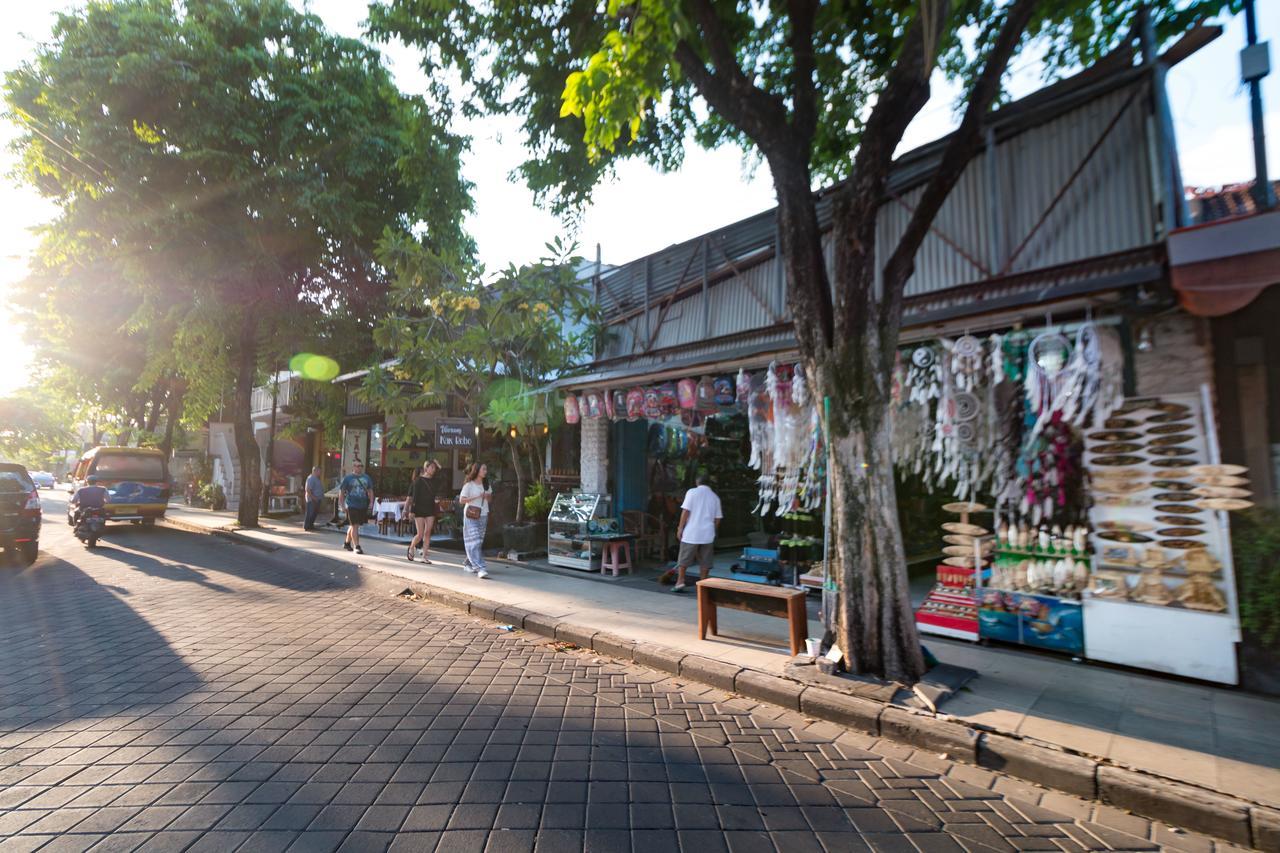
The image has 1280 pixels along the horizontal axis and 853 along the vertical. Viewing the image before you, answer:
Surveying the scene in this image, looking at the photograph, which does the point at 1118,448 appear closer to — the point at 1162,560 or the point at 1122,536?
the point at 1122,536

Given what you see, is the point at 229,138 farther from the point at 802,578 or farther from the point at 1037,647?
the point at 1037,647

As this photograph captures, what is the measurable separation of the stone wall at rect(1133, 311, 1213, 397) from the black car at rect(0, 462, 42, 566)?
16138 millimetres

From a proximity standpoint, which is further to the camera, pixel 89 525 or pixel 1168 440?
pixel 89 525

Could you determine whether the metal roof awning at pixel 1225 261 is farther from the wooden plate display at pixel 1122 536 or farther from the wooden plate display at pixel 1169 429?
the wooden plate display at pixel 1122 536

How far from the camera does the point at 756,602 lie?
611 centimetres

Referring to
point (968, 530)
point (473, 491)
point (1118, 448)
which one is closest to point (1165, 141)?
point (1118, 448)

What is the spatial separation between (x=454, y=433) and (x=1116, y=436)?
11.4 meters

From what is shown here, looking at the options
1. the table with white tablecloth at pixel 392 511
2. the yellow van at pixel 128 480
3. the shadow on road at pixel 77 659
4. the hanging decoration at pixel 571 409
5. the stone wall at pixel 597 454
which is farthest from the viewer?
the table with white tablecloth at pixel 392 511

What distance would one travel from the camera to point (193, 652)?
5809 millimetres

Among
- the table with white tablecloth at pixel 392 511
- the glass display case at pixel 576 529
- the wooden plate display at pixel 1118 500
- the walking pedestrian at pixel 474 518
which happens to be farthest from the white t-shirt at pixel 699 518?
the table with white tablecloth at pixel 392 511

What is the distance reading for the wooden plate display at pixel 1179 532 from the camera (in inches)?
199

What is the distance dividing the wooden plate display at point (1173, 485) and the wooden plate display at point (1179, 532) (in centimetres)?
33

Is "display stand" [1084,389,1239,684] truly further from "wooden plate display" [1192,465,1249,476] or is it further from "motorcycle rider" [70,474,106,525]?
"motorcycle rider" [70,474,106,525]

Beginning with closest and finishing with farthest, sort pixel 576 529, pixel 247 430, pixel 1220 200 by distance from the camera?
1. pixel 1220 200
2. pixel 576 529
3. pixel 247 430
